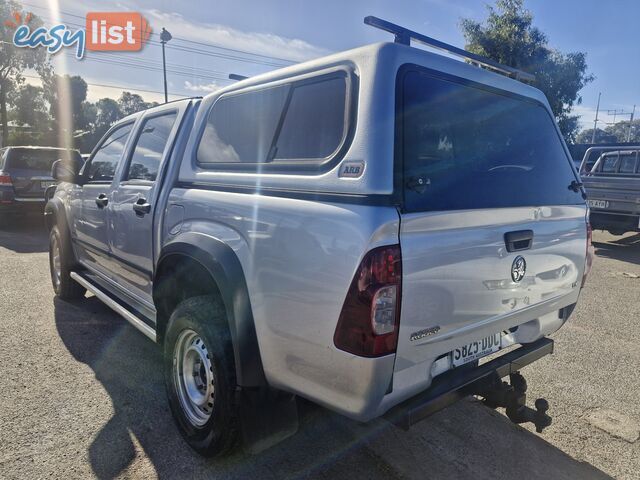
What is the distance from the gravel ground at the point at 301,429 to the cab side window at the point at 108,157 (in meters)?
1.49

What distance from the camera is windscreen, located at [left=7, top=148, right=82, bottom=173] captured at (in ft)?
33.3

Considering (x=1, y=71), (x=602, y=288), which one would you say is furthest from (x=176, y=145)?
(x=1, y=71)

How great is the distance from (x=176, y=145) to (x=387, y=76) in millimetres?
1716

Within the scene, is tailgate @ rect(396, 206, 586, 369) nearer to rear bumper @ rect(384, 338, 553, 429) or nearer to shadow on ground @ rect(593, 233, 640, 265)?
rear bumper @ rect(384, 338, 553, 429)

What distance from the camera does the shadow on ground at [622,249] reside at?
8.91 m

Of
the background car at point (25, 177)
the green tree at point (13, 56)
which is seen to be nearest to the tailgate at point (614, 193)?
the background car at point (25, 177)

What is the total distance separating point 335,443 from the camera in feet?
8.98

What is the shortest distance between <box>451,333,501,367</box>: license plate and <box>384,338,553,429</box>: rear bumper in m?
0.06

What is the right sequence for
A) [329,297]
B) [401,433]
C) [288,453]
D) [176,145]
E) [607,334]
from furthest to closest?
1. [607,334]
2. [176,145]
3. [401,433]
4. [288,453]
5. [329,297]

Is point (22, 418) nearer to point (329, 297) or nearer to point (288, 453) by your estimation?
point (288, 453)

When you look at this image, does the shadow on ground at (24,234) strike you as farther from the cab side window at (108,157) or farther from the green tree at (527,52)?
the green tree at (527,52)

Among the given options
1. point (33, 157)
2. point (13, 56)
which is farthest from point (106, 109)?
point (33, 157)

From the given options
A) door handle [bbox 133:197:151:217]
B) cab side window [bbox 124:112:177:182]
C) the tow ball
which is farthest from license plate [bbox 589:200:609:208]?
door handle [bbox 133:197:151:217]

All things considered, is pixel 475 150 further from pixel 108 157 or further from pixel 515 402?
pixel 108 157
